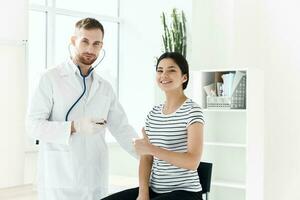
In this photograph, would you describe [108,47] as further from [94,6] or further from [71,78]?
[71,78]

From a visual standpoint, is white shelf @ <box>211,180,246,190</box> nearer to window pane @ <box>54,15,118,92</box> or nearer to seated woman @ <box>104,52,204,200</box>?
window pane @ <box>54,15,118,92</box>

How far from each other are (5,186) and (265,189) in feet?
Answer: 7.66

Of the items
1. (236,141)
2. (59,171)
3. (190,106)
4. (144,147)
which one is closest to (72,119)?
(59,171)

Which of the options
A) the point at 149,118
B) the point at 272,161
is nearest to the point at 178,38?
the point at 272,161

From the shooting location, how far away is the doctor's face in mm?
2594

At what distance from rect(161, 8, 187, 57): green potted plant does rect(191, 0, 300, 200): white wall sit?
0.35m

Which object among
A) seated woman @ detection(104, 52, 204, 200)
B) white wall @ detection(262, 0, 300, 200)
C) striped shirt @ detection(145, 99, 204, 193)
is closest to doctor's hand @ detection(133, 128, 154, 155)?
seated woman @ detection(104, 52, 204, 200)

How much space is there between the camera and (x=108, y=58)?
5.34 metres

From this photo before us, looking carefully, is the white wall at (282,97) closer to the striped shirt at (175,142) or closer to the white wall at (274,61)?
the white wall at (274,61)

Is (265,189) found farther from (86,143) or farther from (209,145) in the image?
(86,143)

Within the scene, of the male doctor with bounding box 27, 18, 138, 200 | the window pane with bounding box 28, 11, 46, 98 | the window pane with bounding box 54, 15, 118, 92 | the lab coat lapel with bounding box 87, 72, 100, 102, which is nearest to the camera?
the male doctor with bounding box 27, 18, 138, 200

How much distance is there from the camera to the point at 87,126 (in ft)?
8.03

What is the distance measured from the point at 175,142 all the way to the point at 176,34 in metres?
2.38

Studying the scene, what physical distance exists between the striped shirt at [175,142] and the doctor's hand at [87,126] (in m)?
0.27
